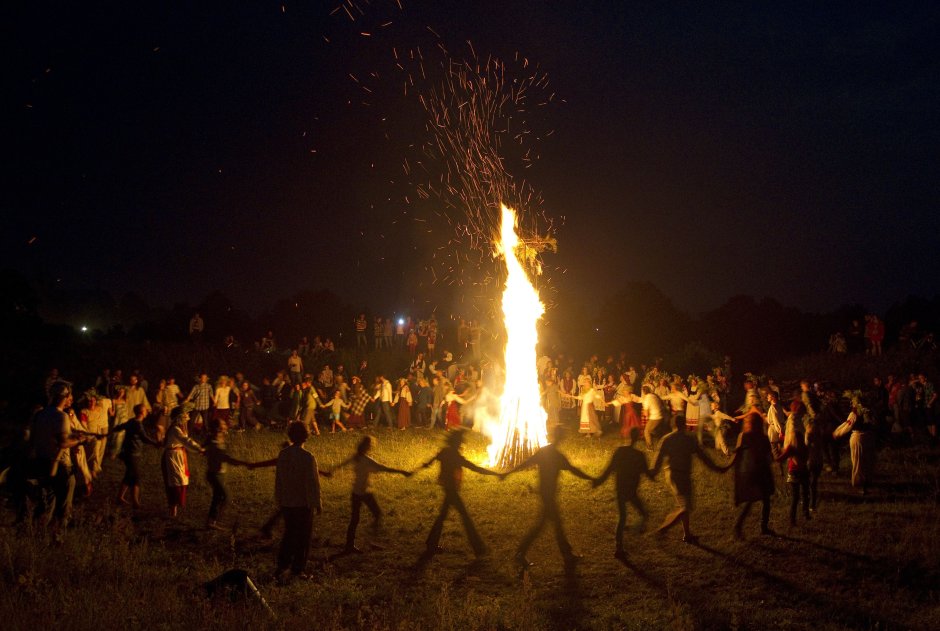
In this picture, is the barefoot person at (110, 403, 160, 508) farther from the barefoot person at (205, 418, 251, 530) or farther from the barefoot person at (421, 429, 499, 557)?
the barefoot person at (421, 429, 499, 557)

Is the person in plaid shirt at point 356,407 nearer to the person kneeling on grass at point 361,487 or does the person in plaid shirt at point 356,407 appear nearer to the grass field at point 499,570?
the grass field at point 499,570

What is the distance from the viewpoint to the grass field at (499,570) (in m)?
7.35

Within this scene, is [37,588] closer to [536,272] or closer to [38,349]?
[536,272]

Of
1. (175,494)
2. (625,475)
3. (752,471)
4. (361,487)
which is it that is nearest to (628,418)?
(752,471)

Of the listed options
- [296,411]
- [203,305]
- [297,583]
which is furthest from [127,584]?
[203,305]

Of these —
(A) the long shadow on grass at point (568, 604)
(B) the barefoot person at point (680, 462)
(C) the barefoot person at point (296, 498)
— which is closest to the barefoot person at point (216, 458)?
(C) the barefoot person at point (296, 498)

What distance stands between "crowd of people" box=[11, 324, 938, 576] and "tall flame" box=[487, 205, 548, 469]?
2.20 meters

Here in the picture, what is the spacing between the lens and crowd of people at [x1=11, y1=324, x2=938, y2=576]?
10.0 meters

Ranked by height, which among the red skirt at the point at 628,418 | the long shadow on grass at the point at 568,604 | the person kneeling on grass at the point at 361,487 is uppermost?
the red skirt at the point at 628,418

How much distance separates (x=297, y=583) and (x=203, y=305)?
118 ft

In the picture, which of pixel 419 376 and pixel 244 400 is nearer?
pixel 244 400

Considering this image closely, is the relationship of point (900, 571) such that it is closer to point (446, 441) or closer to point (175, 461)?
point (446, 441)

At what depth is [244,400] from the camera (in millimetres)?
21781

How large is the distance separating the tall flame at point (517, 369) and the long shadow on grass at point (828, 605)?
22.9 feet
